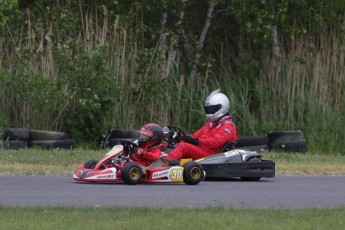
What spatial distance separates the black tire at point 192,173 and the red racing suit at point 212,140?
55cm

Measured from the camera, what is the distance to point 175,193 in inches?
475

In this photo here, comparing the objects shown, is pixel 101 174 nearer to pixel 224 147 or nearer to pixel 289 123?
pixel 224 147

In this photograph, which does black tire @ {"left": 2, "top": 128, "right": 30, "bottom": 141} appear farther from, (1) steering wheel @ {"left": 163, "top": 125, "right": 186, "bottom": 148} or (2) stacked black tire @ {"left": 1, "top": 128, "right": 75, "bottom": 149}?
(1) steering wheel @ {"left": 163, "top": 125, "right": 186, "bottom": 148}

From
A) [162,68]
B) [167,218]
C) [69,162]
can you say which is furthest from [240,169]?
[162,68]

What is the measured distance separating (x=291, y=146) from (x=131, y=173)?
21.4 feet

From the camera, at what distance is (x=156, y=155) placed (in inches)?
526

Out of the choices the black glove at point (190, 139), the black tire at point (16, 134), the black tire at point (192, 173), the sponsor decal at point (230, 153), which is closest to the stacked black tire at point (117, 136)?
the black tire at point (16, 134)

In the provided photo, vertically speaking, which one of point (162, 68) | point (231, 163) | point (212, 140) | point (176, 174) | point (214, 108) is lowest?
point (176, 174)

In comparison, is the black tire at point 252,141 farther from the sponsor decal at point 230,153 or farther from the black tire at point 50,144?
the sponsor decal at point 230,153

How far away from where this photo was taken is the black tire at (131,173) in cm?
1284

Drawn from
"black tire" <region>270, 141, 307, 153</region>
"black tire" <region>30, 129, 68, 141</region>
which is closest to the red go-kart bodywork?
"black tire" <region>30, 129, 68, 141</region>

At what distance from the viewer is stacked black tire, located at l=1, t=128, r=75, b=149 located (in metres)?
17.9

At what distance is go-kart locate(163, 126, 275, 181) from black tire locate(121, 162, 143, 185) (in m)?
0.81

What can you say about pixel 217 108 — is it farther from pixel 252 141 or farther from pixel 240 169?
pixel 252 141
